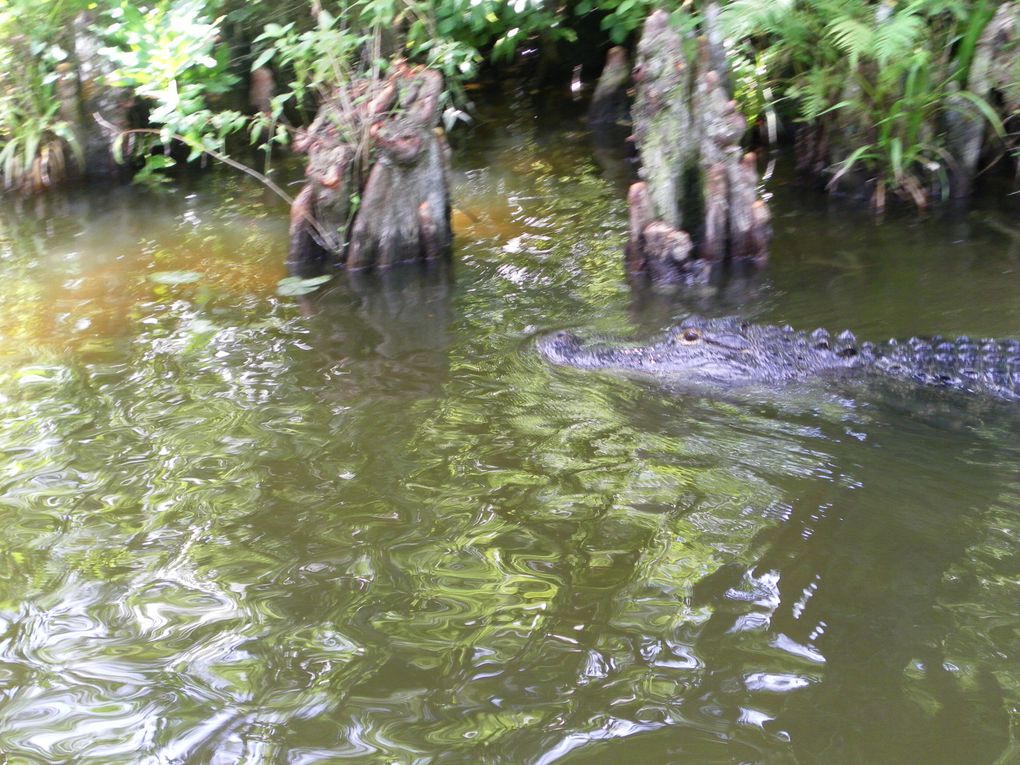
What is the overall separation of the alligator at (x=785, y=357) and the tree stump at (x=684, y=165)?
3.94 ft

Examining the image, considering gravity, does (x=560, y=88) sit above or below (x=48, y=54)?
below

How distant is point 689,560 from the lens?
327 centimetres

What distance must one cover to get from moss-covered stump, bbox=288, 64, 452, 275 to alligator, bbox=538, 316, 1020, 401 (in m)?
2.06

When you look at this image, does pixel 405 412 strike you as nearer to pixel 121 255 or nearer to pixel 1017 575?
pixel 1017 575

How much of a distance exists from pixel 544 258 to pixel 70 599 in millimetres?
4309

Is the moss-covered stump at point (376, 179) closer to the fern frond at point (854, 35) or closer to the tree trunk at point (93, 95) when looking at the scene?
the fern frond at point (854, 35)

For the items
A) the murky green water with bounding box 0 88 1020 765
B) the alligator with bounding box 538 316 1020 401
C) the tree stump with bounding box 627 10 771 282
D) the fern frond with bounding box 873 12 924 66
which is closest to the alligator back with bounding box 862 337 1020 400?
the alligator with bounding box 538 316 1020 401

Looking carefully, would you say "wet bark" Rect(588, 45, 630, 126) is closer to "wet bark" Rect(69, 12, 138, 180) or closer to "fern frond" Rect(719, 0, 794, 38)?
"fern frond" Rect(719, 0, 794, 38)

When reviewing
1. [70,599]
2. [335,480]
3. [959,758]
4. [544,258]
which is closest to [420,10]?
[544,258]

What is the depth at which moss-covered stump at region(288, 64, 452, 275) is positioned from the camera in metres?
6.56

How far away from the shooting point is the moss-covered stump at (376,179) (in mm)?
6562

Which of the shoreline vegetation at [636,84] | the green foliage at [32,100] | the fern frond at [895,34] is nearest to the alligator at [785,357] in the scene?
the fern frond at [895,34]

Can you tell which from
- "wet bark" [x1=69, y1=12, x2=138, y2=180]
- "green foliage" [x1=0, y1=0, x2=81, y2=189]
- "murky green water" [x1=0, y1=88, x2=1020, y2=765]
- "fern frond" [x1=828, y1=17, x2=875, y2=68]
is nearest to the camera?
"murky green water" [x1=0, y1=88, x2=1020, y2=765]

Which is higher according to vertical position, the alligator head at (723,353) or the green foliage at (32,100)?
the green foliage at (32,100)
